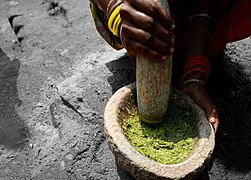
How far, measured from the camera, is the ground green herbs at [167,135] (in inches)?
83.5

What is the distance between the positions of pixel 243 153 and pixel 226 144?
10 centimetres

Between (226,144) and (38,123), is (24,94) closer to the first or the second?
(38,123)

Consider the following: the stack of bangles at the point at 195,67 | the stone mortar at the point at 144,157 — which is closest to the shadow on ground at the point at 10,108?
the stone mortar at the point at 144,157

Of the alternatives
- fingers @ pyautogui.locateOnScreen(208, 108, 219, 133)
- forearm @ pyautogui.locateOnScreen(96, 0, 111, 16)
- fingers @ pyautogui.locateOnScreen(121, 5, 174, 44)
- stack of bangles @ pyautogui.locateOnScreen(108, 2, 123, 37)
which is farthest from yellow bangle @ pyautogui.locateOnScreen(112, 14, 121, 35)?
fingers @ pyautogui.locateOnScreen(208, 108, 219, 133)

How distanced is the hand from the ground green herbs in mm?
437

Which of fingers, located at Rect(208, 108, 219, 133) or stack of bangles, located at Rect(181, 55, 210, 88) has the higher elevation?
stack of bangles, located at Rect(181, 55, 210, 88)

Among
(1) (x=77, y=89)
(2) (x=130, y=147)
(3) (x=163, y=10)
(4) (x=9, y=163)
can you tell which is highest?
(3) (x=163, y=10)

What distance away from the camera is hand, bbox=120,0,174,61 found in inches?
74.7

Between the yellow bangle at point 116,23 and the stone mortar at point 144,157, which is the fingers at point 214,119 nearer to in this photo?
the stone mortar at point 144,157

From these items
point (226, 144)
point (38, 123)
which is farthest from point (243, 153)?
point (38, 123)

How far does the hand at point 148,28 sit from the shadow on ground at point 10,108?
110 cm

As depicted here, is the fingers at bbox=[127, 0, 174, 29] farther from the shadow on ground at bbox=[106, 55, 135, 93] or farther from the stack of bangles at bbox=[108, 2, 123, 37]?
the shadow on ground at bbox=[106, 55, 135, 93]

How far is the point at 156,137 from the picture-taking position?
2.22 metres

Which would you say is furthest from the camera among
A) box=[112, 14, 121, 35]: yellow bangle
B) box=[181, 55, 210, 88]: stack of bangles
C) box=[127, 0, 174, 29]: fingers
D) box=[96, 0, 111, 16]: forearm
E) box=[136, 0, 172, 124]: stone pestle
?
box=[181, 55, 210, 88]: stack of bangles
